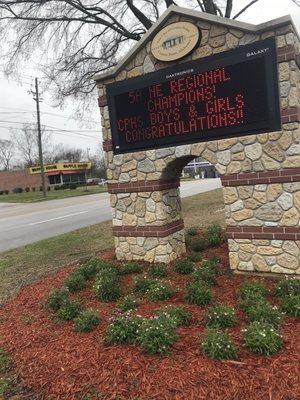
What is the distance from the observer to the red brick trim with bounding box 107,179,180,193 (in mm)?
6922

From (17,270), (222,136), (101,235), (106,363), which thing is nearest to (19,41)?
(101,235)

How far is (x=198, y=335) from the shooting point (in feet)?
14.1

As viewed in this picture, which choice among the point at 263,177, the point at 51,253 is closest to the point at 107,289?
the point at 263,177

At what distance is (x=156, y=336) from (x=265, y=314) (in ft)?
4.06

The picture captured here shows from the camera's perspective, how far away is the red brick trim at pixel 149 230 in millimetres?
7005

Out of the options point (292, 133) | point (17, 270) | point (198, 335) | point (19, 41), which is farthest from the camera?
point (19, 41)

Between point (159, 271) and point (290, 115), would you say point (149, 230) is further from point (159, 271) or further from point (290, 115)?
point (290, 115)

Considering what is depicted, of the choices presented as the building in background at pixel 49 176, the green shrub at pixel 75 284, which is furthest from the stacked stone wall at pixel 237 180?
the building in background at pixel 49 176

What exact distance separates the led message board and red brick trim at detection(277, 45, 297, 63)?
0.07m

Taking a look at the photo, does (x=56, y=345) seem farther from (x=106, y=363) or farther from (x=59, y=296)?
(x=59, y=296)

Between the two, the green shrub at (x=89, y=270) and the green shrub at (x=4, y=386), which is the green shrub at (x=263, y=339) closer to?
the green shrub at (x=4, y=386)

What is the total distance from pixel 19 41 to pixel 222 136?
1090 cm

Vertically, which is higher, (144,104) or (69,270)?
(144,104)

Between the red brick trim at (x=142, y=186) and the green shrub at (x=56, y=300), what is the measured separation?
225 centimetres
